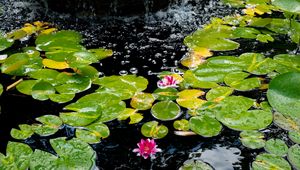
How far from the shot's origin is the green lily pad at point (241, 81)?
5.81 ft

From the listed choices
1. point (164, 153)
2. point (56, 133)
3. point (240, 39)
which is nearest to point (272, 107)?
point (164, 153)

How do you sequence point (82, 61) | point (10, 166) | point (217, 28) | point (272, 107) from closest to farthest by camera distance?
1. point (10, 166)
2. point (272, 107)
3. point (82, 61)
4. point (217, 28)

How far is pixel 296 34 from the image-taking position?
2.27 metres

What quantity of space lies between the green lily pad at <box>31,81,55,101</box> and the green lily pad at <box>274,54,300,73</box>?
1083mm

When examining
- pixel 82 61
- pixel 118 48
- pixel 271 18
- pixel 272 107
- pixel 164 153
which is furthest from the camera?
pixel 271 18

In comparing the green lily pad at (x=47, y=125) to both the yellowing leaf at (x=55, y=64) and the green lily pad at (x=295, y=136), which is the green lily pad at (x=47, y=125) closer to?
the yellowing leaf at (x=55, y=64)

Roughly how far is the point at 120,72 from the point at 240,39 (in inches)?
30.8

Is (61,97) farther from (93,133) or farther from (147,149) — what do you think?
(147,149)

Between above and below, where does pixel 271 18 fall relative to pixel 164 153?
above

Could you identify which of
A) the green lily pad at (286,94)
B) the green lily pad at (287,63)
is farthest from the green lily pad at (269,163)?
the green lily pad at (287,63)

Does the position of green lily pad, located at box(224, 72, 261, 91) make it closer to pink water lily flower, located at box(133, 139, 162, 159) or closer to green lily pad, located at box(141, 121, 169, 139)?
green lily pad, located at box(141, 121, 169, 139)

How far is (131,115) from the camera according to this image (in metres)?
1.62

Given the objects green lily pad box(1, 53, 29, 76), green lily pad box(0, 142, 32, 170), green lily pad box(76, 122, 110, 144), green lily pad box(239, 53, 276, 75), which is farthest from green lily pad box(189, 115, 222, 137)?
green lily pad box(1, 53, 29, 76)

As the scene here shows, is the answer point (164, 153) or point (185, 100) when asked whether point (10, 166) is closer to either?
point (164, 153)
